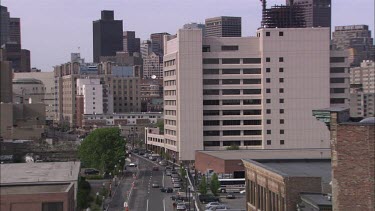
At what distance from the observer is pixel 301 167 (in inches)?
1172

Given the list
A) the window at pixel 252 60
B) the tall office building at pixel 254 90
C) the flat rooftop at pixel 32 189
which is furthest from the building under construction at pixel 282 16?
the flat rooftop at pixel 32 189

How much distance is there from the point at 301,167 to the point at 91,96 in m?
106

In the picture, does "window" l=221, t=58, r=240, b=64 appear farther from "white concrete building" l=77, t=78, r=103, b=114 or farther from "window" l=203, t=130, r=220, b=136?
"white concrete building" l=77, t=78, r=103, b=114

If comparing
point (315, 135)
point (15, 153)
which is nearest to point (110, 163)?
point (15, 153)

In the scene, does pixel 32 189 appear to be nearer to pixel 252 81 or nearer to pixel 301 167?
pixel 301 167

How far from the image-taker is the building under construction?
102750mm

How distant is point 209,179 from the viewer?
57.5m

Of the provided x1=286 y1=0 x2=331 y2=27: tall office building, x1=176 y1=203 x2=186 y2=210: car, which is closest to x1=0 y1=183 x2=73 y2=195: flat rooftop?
x1=176 y1=203 x2=186 y2=210: car

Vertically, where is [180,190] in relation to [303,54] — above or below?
below

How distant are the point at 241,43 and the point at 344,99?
11449mm

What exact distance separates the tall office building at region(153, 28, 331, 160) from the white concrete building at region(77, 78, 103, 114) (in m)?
61.8

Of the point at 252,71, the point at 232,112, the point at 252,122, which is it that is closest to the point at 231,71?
the point at 252,71

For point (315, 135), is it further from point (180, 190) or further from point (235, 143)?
point (180, 190)

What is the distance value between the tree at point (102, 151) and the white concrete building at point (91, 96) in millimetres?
65823
